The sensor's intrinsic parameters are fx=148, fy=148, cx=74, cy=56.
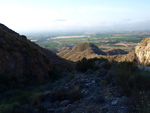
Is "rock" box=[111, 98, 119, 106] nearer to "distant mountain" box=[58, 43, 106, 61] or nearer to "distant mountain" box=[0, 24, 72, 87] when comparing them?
"distant mountain" box=[0, 24, 72, 87]

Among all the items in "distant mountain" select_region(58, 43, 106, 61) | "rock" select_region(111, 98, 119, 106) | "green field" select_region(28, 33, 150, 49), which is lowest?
"distant mountain" select_region(58, 43, 106, 61)

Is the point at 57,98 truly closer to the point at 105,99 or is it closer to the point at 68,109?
the point at 68,109

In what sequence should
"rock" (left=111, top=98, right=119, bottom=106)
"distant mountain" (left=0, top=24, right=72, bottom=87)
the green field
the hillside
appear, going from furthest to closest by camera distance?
the green field < the hillside < "distant mountain" (left=0, top=24, right=72, bottom=87) < "rock" (left=111, top=98, right=119, bottom=106)

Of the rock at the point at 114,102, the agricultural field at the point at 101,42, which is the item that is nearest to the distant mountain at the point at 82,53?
the agricultural field at the point at 101,42

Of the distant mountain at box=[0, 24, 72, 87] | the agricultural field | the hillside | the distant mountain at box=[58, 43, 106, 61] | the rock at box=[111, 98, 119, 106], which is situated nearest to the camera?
the rock at box=[111, 98, 119, 106]

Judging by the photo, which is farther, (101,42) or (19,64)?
(101,42)

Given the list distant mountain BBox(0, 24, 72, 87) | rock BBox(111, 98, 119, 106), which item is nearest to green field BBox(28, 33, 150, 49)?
distant mountain BBox(0, 24, 72, 87)

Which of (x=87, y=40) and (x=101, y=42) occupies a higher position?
(x=87, y=40)

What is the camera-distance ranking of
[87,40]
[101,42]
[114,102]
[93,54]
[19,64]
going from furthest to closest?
1. [87,40]
2. [101,42]
3. [93,54]
4. [19,64]
5. [114,102]

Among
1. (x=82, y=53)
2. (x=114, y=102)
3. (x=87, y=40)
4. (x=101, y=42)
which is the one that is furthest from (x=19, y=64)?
(x=87, y=40)

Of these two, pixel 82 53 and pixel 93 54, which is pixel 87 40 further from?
pixel 93 54

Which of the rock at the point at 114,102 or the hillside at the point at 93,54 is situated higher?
the rock at the point at 114,102

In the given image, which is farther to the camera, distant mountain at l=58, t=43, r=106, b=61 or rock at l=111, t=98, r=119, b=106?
distant mountain at l=58, t=43, r=106, b=61

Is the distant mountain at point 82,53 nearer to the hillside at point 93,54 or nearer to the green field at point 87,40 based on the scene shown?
the hillside at point 93,54
